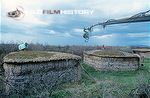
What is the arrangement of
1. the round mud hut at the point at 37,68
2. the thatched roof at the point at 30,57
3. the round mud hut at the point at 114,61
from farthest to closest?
the round mud hut at the point at 114,61, the thatched roof at the point at 30,57, the round mud hut at the point at 37,68

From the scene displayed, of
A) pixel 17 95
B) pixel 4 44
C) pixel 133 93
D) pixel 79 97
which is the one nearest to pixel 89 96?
pixel 79 97

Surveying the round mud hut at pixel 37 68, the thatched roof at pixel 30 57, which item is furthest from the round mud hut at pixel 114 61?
the thatched roof at pixel 30 57

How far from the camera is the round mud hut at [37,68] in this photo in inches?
473

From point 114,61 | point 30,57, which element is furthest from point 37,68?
point 114,61

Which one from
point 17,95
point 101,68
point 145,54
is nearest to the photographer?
point 17,95

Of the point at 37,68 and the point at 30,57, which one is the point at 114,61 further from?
the point at 30,57

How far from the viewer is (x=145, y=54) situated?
31.8 metres

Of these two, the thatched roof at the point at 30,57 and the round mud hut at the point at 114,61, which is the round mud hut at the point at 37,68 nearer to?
the thatched roof at the point at 30,57

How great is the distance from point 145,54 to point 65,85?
2002 cm

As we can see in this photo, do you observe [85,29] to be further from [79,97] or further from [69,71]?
[79,97]

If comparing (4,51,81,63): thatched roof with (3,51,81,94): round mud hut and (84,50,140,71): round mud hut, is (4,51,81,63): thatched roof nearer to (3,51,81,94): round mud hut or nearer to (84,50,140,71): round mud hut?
(3,51,81,94): round mud hut

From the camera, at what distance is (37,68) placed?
13.1m

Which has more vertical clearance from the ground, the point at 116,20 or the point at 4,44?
the point at 116,20

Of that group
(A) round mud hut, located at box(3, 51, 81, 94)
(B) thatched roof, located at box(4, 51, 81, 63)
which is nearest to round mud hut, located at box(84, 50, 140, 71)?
(A) round mud hut, located at box(3, 51, 81, 94)
